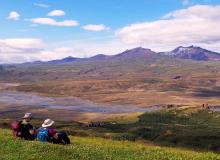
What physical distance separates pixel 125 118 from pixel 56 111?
3677 centimetres

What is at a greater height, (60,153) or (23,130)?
(23,130)

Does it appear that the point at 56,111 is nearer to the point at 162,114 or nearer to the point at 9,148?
the point at 162,114

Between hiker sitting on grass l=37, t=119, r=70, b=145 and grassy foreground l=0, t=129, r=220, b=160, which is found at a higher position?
hiker sitting on grass l=37, t=119, r=70, b=145

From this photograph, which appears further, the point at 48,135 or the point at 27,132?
the point at 27,132

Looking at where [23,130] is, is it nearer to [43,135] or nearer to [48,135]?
[43,135]

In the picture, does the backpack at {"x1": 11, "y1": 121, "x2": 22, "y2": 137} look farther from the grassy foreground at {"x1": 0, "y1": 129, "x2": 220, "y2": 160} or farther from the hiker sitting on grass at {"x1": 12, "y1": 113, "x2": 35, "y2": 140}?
the grassy foreground at {"x1": 0, "y1": 129, "x2": 220, "y2": 160}

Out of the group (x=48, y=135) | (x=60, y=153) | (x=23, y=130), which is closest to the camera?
(x=60, y=153)

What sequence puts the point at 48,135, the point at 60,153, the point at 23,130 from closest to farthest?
the point at 60,153 < the point at 48,135 < the point at 23,130

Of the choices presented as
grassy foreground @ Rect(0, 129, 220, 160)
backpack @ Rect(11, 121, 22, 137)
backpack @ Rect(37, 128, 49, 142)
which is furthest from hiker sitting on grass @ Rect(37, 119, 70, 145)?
backpack @ Rect(11, 121, 22, 137)

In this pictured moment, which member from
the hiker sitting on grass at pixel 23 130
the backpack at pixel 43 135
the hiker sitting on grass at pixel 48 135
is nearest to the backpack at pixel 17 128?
the hiker sitting on grass at pixel 23 130

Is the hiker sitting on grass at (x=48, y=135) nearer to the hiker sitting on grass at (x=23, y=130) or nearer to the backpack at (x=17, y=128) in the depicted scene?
the hiker sitting on grass at (x=23, y=130)

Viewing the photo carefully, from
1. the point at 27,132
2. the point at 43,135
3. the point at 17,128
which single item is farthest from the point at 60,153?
the point at 17,128

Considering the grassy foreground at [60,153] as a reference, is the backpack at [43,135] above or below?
above

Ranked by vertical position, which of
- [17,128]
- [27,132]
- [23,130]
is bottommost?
[27,132]
